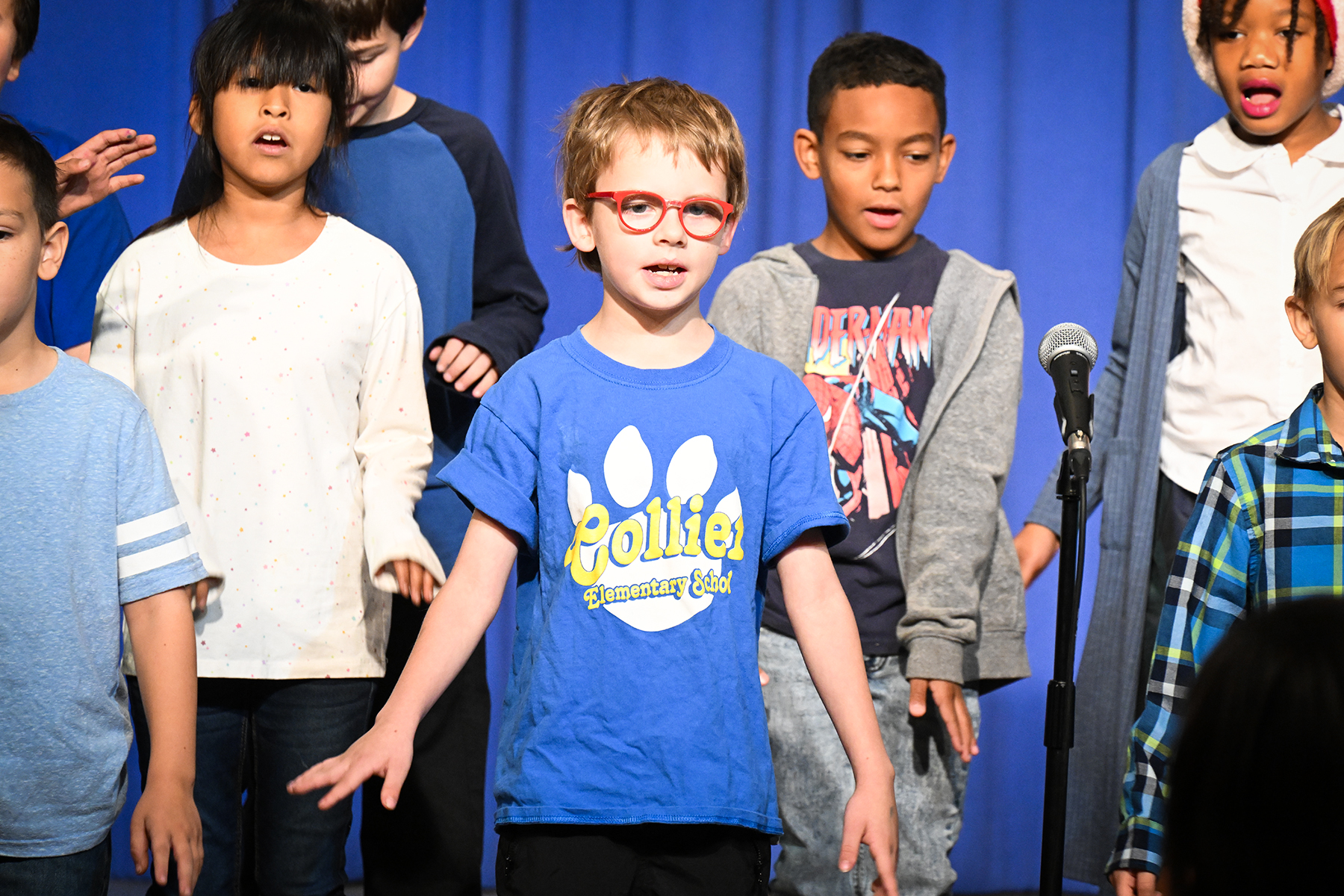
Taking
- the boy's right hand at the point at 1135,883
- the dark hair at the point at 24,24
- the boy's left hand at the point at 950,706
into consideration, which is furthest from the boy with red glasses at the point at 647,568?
the dark hair at the point at 24,24

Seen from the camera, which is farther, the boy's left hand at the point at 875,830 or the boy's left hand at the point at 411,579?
the boy's left hand at the point at 411,579

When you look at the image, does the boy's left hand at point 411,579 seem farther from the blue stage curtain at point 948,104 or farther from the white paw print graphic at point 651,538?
the blue stage curtain at point 948,104

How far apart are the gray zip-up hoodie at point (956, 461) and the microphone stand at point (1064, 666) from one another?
35cm

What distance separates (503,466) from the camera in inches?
54.6

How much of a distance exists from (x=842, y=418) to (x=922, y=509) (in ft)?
0.69

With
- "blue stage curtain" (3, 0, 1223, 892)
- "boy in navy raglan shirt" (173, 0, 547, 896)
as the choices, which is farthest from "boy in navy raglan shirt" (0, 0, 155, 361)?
"blue stage curtain" (3, 0, 1223, 892)

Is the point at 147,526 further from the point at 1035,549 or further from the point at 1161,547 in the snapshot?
the point at 1161,547

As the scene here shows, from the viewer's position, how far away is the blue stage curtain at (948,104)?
3.44m

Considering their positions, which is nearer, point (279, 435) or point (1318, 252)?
point (1318, 252)

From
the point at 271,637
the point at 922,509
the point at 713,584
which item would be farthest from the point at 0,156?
the point at 922,509

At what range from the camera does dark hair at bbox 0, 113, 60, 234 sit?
1530mm

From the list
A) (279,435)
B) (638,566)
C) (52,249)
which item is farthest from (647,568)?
(52,249)

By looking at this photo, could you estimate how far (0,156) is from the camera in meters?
1.51

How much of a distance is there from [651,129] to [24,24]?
52.7 inches
